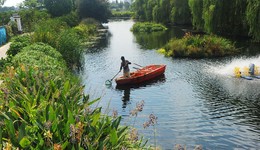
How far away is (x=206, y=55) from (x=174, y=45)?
3.76m

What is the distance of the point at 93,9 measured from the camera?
6831 centimetres

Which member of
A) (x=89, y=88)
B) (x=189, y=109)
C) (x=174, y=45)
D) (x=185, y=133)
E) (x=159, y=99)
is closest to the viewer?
(x=185, y=133)

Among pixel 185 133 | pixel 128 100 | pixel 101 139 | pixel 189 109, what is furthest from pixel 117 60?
pixel 101 139

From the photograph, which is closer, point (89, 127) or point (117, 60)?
point (89, 127)

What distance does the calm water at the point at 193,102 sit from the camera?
12.1m

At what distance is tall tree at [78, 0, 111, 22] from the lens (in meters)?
67.9

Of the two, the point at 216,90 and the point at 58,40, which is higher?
the point at 58,40

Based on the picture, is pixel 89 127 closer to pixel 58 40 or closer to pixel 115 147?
pixel 115 147

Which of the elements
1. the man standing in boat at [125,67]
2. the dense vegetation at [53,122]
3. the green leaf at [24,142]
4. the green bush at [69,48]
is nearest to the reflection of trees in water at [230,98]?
the man standing in boat at [125,67]

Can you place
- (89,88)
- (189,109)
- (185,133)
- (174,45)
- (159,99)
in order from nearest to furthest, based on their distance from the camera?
(185,133), (189,109), (159,99), (89,88), (174,45)

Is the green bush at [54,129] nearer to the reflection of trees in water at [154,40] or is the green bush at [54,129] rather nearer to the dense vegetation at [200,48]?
the dense vegetation at [200,48]

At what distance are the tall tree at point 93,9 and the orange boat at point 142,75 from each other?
48.4 meters

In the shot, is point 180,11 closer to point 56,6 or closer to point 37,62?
point 56,6

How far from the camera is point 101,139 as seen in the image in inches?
245
